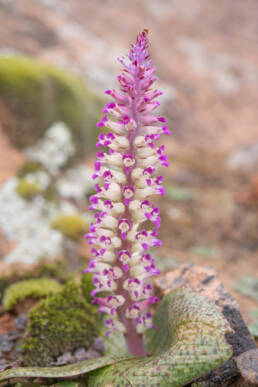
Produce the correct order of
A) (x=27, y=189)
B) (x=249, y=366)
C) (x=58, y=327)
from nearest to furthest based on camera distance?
(x=249, y=366) < (x=58, y=327) < (x=27, y=189)

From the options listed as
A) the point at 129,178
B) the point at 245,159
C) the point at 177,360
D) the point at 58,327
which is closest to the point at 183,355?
the point at 177,360

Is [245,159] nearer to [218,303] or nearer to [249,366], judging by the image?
[218,303]

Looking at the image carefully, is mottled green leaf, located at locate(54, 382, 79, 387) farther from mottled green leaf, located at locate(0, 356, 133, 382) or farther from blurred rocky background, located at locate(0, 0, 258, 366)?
blurred rocky background, located at locate(0, 0, 258, 366)

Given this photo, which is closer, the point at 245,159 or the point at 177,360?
the point at 177,360

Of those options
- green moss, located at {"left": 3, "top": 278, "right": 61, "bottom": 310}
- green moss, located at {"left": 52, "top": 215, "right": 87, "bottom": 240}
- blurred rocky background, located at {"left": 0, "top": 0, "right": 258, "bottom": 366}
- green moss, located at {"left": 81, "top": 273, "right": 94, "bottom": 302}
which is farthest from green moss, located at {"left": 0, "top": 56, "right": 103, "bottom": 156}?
green moss, located at {"left": 81, "top": 273, "right": 94, "bottom": 302}

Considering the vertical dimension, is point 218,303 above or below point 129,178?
below

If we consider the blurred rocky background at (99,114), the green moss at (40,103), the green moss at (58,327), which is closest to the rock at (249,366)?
the blurred rocky background at (99,114)

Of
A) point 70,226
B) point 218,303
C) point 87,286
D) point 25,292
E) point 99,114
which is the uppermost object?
point 99,114

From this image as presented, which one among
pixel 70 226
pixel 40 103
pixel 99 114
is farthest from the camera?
pixel 99 114
